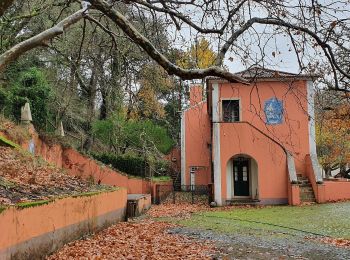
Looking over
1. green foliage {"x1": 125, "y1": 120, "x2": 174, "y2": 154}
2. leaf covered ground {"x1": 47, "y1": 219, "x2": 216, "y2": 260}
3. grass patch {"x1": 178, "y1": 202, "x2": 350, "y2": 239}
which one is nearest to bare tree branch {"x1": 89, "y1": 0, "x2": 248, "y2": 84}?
leaf covered ground {"x1": 47, "y1": 219, "x2": 216, "y2": 260}

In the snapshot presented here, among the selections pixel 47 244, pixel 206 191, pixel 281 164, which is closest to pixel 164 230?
pixel 47 244

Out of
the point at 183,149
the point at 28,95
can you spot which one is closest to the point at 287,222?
the point at 28,95

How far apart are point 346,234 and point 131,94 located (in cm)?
760

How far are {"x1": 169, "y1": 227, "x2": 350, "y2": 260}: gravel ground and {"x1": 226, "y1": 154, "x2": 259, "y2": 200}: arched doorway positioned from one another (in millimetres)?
13075

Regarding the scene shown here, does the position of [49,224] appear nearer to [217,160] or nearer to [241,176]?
[217,160]

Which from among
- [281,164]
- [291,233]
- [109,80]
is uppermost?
[109,80]

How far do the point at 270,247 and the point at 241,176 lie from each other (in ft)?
53.7

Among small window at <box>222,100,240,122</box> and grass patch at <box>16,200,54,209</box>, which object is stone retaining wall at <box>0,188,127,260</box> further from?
small window at <box>222,100,240,122</box>

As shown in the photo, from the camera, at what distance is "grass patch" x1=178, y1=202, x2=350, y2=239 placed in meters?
14.1

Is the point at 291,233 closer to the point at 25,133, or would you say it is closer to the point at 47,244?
the point at 47,244

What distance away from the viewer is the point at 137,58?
38.3ft

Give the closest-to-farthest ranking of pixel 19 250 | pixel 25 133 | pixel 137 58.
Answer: pixel 19 250
pixel 137 58
pixel 25 133

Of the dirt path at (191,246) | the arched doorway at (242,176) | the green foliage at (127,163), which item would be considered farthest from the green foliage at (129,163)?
the dirt path at (191,246)

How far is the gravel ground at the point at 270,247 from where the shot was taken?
9.67 meters
